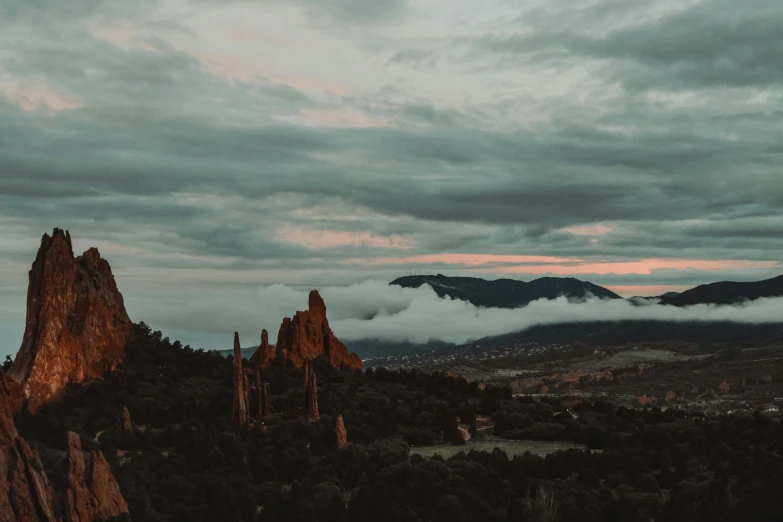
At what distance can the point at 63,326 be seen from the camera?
102312 millimetres

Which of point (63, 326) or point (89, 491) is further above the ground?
point (63, 326)

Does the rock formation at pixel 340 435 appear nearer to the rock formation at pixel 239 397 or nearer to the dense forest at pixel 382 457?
the dense forest at pixel 382 457

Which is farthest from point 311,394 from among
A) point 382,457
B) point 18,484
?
point 18,484

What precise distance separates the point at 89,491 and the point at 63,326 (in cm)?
5853

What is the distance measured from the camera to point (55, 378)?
330ft

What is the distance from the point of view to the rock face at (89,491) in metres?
46.8

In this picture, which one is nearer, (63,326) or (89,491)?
(89,491)

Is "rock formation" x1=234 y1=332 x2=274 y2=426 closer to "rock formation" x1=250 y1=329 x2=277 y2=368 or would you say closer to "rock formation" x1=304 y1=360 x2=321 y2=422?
"rock formation" x1=304 y1=360 x2=321 y2=422

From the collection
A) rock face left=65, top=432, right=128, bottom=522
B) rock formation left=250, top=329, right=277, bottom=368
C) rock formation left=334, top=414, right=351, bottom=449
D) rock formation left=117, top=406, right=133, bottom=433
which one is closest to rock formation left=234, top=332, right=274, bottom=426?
rock formation left=117, top=406, right=133, bottom=433

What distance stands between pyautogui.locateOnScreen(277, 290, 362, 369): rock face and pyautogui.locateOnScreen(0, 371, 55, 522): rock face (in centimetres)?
10661

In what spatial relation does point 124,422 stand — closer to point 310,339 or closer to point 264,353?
point 264,353

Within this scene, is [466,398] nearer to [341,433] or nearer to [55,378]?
[341,433]

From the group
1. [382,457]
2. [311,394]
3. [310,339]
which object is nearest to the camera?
[382,457]

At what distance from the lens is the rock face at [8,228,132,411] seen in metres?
99.2
